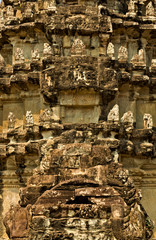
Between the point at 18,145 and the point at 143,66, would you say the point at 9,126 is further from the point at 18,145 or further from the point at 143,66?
the point at 143,66

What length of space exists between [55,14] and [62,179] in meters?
6.64

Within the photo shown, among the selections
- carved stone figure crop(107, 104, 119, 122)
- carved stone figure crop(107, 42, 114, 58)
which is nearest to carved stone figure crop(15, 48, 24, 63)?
carved stone figure crop(107, 42, 114, 58)

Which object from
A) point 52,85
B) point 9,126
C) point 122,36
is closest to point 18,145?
point 9,126

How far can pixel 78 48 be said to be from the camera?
2016 cm

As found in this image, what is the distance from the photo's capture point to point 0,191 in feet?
69.3

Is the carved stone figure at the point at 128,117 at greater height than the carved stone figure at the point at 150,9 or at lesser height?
lesser

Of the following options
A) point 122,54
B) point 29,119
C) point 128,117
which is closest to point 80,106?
point 128,117

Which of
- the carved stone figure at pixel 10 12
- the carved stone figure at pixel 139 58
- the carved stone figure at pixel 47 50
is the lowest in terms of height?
the carved stone figure at pixel 139 58

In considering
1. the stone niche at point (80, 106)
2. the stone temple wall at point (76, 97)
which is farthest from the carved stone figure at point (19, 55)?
the stone niche at point (80, 106)

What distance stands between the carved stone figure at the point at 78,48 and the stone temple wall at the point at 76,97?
0.11ft

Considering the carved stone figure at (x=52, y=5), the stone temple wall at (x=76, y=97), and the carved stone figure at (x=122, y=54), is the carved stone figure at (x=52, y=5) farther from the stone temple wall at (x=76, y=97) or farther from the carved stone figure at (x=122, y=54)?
the carved stone figure at (x=122, y=54)

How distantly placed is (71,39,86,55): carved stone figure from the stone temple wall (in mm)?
34

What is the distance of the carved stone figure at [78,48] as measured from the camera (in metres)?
20.1

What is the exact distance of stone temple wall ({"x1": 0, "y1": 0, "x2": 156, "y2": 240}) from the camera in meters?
18.2
